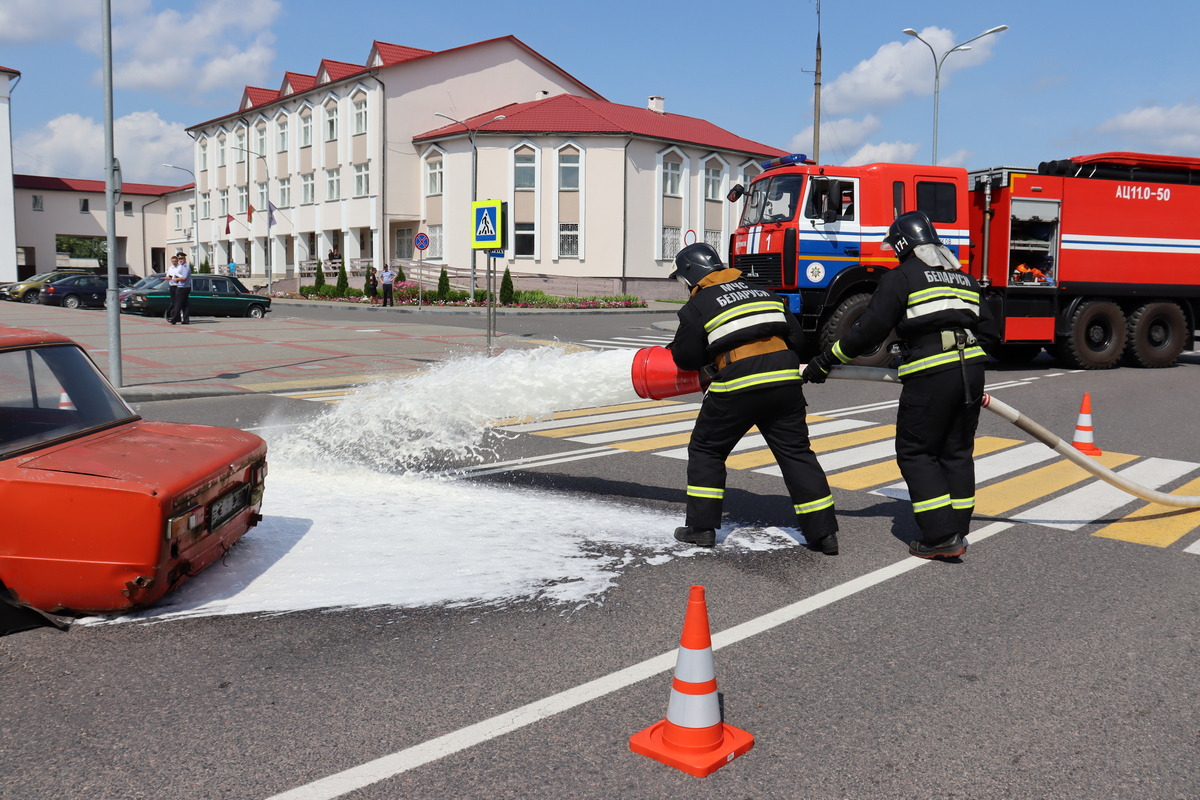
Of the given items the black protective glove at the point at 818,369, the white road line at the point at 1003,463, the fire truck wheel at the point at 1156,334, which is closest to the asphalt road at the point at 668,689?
the black protective glove at the point at 818,369

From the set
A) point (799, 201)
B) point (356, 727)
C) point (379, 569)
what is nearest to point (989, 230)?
point (799, 201)

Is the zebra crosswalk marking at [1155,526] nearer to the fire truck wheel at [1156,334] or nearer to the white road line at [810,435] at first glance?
the white road line at [810,435]

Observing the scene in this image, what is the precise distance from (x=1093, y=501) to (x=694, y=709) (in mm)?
5376

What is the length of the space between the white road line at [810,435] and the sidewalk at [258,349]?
283 inches

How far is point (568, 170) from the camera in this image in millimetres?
46875

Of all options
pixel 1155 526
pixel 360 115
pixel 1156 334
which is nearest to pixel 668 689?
pixel 1155 526

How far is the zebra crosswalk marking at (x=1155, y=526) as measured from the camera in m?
6.26

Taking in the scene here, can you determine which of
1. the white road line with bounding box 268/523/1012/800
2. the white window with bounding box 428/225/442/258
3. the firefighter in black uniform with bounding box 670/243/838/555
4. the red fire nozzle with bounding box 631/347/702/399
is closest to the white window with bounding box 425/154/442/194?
the white window with bounding box 428/225/442/258

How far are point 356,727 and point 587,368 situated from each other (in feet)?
12.5

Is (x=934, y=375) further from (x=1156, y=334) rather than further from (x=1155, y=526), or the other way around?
(x=1156, y=334)

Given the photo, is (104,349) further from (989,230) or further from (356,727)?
(356,727)

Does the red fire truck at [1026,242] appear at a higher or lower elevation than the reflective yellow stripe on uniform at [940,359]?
higher

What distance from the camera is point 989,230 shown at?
53.9 ft

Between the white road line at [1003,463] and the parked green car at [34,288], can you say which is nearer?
the white road line at [1003,463]
